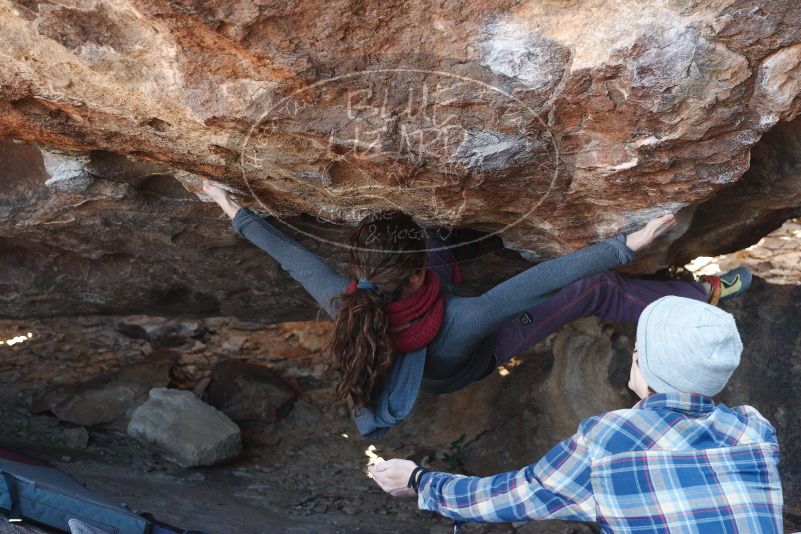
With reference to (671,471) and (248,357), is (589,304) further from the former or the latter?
(248,357)

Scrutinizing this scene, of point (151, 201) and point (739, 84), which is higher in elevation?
point (739, 84)

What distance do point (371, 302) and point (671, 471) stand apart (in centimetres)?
90

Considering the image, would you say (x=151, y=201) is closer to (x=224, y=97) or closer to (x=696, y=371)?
(x=224, y=97)

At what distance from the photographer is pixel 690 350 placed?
1333 mm

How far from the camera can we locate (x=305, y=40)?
157 centimetres

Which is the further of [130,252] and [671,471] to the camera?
[130,252]

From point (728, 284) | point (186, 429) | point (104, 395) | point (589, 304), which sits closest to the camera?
point (589, 304)

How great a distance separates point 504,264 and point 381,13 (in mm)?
1355

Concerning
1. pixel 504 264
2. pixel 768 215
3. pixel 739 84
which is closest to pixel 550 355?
pixel 504 264

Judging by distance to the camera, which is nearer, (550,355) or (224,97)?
(224,97)

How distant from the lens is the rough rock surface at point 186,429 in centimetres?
327

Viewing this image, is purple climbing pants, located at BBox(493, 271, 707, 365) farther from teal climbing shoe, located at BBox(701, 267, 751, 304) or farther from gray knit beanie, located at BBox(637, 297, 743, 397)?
gray knit beanie, located at BBox(637, 297, 743, 397)

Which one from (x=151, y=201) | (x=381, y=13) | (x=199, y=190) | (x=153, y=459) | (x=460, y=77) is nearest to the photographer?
(x=381, y=13)

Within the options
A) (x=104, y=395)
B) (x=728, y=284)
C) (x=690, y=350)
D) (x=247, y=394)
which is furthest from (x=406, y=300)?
(x=104, y=395)
